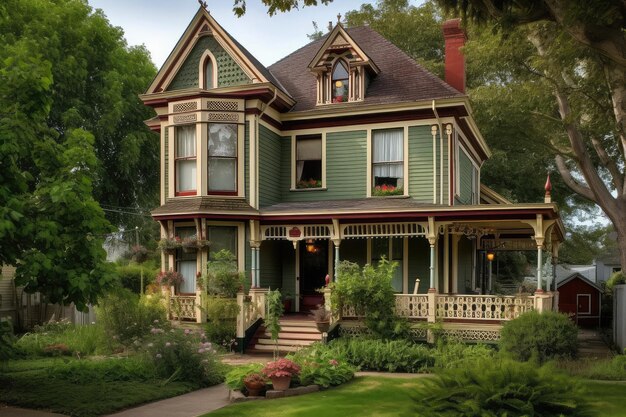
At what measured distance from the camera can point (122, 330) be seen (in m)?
17.4

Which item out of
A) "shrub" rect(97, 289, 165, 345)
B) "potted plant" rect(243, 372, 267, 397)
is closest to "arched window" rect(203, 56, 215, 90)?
"shrub" rect(97, 289, 165, 345)

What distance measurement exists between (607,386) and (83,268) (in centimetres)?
1051

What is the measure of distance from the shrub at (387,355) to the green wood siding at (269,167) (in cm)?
659

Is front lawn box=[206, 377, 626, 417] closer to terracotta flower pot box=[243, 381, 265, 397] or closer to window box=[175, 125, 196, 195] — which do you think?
terracotta flower pot box=[243, 381, 265, 397]

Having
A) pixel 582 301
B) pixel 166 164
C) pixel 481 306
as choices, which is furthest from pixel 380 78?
pixel 582 301

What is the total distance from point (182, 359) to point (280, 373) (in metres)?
2.58

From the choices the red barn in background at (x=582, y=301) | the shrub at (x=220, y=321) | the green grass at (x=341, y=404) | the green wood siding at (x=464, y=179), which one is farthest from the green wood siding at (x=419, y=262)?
the red barn in background at (x=582, y=301)

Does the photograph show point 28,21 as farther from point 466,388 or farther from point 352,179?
point 466,388

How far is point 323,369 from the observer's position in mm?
13414

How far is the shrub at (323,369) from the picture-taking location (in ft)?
43.1

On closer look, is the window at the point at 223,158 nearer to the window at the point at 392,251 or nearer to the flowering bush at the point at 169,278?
the flowering bush at the point at 169,278

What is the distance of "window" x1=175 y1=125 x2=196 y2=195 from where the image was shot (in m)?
21.0

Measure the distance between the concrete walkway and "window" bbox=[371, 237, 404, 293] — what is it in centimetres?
911

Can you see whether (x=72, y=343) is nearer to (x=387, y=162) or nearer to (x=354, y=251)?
(x=354, y=251)
